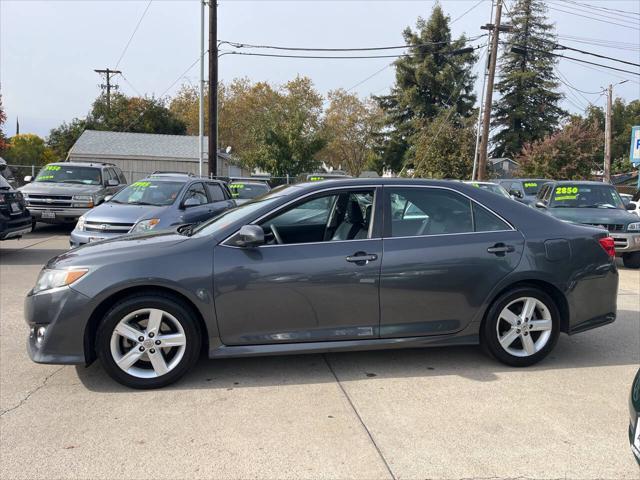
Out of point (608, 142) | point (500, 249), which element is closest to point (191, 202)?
point (500, 249)

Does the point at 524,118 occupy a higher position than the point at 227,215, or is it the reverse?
the point at 524,118

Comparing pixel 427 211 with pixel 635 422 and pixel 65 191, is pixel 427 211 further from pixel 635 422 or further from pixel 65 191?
pixel 65 191

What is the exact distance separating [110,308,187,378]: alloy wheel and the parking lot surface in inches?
7.7

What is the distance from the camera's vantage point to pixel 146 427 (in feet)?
11.7

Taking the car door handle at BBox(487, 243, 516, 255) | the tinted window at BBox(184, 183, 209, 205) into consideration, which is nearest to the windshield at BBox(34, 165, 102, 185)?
the tinted window at BBox(184, 183, 209, 205)

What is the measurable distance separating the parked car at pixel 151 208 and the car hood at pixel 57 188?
3670 mm

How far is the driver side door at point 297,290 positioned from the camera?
4.18 meters

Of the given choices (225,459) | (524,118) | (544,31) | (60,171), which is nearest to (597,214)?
(225,459)

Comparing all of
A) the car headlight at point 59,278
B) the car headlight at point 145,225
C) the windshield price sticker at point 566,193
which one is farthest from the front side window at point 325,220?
the windshield price sticker at point 566,193

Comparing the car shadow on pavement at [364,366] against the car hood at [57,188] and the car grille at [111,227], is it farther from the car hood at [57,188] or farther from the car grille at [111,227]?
the car hood at [57,188]

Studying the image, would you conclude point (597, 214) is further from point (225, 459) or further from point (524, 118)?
point (524, 118)

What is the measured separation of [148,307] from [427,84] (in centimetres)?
4676

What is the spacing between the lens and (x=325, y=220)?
520cm

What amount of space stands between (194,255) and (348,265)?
120 cm
